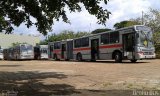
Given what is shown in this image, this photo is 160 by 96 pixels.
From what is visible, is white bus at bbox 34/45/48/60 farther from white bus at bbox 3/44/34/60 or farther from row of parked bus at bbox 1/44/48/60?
white bus at bbox 3/44/34/60

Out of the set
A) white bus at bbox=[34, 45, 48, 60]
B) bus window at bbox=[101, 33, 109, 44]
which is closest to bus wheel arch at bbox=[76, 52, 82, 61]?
bus window at bbox=[101, 33, 109, 44]

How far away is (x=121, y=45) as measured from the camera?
96.8ft

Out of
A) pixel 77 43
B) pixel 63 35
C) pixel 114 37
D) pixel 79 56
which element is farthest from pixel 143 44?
pixel 63 35

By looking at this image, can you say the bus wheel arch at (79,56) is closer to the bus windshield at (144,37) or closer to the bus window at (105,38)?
the bus window at (105,38)

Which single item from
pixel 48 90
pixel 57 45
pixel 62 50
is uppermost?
pixel 57 45

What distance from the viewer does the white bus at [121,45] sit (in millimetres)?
28288

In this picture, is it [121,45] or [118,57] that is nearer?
[121,45]

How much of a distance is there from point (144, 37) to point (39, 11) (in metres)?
17.3

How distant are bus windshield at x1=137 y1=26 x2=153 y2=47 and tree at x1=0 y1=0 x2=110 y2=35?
15.8 metres

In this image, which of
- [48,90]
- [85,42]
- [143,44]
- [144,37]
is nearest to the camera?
[48,90]

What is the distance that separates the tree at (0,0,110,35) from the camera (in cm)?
1162

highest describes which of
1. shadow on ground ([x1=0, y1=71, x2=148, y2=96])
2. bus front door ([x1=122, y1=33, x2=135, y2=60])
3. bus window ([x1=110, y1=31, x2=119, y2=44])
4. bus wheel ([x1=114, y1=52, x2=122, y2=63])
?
bus window ([x1=110, y1=31, x2=119, y2=44])

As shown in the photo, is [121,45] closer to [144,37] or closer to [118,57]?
[118,57]

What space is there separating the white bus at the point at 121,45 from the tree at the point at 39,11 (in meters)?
15.4
